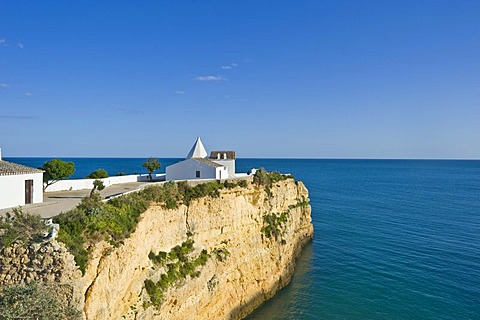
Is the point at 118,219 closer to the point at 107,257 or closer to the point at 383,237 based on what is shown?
the point at 107,257

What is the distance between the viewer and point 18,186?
20859 mm

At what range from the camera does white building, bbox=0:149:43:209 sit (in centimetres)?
1991

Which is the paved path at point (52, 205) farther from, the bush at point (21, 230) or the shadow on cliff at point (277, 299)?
the shadow on cliff at point (277, 299)

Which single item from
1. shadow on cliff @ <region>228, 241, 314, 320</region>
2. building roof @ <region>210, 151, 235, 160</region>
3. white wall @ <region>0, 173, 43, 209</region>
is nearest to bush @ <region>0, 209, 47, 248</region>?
white wall @ <region>0, 173, 43, 209</region>

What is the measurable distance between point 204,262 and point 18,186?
532 inches

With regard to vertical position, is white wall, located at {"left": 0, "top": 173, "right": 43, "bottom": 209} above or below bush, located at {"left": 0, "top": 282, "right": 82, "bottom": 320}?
above

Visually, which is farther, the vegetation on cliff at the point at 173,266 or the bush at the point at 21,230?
the vegetation on cliff at the point at 173,266

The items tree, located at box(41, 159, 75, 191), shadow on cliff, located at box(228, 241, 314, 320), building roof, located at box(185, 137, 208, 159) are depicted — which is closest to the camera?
shadow on cliff, located at box(228, 241, 314, 320)

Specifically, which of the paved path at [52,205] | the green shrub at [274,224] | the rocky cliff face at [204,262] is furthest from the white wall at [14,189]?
the green shrub at [274,224]

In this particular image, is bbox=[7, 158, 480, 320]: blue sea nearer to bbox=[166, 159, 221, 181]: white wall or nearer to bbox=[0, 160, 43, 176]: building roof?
bbox=[166, 159, 221, 181]: white wall

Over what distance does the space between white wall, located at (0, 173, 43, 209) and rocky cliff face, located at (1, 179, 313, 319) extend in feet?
31.6

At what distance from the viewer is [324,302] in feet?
82.6

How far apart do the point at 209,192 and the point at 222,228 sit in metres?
3.03

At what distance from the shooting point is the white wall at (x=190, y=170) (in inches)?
1330
